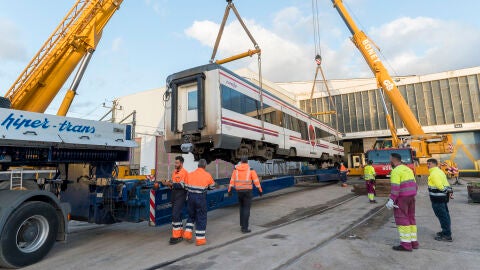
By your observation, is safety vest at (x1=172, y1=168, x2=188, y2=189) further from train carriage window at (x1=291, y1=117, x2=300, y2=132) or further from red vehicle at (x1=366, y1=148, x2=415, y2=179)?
red vehicle at (x1=366, y1=148, x2=415, y2=179)

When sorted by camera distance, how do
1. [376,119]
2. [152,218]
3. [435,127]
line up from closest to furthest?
[152,218]
[435,127]
[376,119]

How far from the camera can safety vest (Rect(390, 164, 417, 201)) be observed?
4.84m

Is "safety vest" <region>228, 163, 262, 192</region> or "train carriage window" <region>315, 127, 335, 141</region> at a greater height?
"train carriage window" <region>315, 127, 335, 141</region>

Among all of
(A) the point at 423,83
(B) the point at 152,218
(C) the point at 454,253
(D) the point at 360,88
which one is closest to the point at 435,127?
(A) the point at 423,83

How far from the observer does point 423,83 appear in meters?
28.1

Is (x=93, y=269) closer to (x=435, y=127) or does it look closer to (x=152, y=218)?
(x=152, y=218)

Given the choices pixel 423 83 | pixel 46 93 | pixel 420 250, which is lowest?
pixel 420 250

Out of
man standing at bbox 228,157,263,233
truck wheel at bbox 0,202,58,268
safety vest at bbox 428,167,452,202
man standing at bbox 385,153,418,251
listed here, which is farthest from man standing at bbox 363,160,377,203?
truck wheel at bbox 0,202,58,268

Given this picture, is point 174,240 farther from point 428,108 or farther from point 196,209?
point 428,108

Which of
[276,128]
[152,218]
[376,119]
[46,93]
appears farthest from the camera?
[376,119]

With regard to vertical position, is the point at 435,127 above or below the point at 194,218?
above

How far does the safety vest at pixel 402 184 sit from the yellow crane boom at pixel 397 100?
12.9 m

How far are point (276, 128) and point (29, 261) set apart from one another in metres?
7.64

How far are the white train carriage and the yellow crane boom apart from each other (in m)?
10.2
